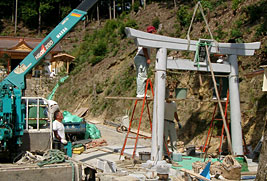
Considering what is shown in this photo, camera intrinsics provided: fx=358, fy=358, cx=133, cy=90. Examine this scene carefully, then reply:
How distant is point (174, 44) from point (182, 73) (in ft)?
3.82

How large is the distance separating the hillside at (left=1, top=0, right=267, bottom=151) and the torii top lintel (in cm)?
86

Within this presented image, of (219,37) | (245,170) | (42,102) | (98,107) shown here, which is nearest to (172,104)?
(245,170)

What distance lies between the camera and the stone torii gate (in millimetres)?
8633

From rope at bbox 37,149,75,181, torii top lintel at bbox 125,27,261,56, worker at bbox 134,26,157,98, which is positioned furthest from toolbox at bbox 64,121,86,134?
torii top lintel at bbox 125,27,261,56

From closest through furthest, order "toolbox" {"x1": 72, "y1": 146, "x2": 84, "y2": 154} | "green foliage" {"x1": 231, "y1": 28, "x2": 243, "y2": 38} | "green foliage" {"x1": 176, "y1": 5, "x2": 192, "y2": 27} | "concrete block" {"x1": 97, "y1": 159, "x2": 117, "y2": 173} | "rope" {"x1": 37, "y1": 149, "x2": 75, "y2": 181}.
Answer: "rope" {"x1": 37, "y1": 149, "x2": 75, "y2": 181}
"concrete block" {"x1": 97, "y1": 159, "x2": 117, "y2": 173}
"toolbox" {"x1": 72, "y1": 146, "x2": 84, "y2": 154}
"green foliage" {"x1": 231, "y1": 28, "x2": 243, "y2": 38}
"green foliage" {"x1": 176, "y1": 5, "x2": 192, "y2": 27}

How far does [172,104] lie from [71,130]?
4958mm

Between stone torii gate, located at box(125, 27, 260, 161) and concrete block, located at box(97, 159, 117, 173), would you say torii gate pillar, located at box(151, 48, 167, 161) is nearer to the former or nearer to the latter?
stone torii gate, located at box(125, 27, 260, 161)

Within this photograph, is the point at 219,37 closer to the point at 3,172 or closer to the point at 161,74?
the point at 161,74

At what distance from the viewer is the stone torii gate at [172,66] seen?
8633mm

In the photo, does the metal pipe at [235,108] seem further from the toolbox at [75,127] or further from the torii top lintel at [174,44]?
the toolbox at [75,127]

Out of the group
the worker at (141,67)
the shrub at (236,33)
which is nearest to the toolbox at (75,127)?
the worker at (141,67)

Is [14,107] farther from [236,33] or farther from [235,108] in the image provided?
[236,33]

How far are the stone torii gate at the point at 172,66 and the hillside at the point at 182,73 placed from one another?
0.74m

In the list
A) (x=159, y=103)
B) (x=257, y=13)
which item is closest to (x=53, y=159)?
(x=159, y=103)
